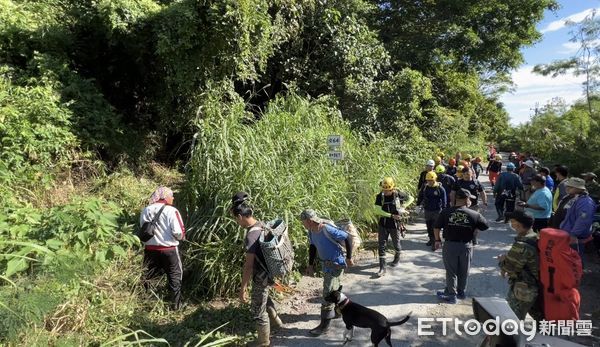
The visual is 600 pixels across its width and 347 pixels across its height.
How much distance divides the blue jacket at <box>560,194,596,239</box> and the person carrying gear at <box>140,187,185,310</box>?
16.6 ft

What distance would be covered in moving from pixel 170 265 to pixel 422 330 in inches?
120

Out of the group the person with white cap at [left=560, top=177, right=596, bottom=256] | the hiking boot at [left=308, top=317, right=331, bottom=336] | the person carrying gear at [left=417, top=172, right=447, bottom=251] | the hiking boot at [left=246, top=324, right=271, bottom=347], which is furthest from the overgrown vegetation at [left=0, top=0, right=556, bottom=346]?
the person with white cap at [left=560, top=177, right=596, bottom=256]

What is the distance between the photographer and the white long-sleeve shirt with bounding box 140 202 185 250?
183 inches

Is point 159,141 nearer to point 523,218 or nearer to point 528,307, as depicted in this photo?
point 523,218

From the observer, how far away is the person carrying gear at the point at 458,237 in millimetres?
4953

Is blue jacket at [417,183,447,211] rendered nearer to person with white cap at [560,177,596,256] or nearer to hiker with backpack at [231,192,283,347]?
person with white cap at [560,177,596,256]

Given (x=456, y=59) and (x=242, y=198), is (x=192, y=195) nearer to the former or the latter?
(x=242, y=198)

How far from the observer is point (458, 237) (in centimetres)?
500

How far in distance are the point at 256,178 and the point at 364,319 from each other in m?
2.65

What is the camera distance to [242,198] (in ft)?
14.2

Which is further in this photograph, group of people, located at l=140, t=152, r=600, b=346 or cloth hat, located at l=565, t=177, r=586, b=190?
cloth hat, located at l=565, t=177, r=586, b=190

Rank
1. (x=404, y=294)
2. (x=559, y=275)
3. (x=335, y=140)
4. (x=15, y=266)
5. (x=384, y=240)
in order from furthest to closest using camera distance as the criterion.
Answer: (x=335, y=140)
(x=384, y=240)
(x=404, y=294)
(x=559, y=275)
(x=15, y=266)

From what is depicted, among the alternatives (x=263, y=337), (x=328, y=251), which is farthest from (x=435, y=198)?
(x=263, y=337)

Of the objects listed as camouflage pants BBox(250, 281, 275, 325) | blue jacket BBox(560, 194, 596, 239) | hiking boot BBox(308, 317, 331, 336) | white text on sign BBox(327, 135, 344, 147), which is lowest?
hiking boot BBox(308, 317, 331, 336)
